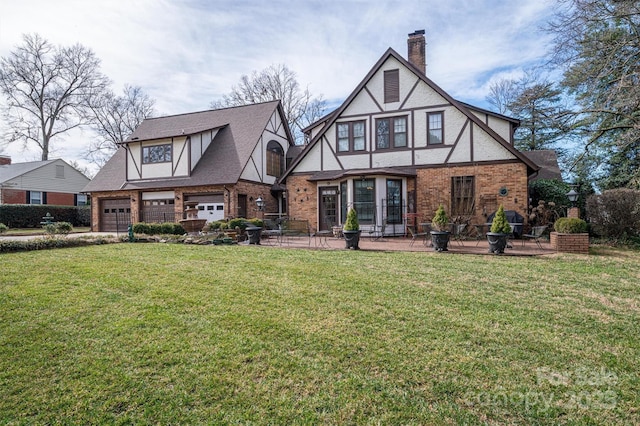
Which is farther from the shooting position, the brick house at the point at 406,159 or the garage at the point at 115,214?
the garage at the point at 115,214

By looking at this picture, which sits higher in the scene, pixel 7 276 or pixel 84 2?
pixel 84 2

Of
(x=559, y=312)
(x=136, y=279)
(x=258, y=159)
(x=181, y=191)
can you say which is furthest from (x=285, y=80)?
(x=559, y=312)

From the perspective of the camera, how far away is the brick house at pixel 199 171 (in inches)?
683

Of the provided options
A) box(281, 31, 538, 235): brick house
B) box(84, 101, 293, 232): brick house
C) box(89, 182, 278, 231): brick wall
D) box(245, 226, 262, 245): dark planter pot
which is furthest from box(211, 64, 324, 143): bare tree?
box(245, 226, 262, 245): dark planter pot

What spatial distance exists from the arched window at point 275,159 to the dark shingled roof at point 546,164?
48.3 ft

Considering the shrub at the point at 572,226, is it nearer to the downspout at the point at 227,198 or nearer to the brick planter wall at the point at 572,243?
the brick planter wall at the point at 572,243

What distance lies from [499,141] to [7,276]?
576 inches

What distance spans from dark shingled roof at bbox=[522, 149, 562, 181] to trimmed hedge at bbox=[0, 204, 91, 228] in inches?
1248

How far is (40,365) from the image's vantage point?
320 centimetres

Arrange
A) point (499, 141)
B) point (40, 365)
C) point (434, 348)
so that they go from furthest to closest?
point (499, 141)
point (434, 348)
point (40, 365)

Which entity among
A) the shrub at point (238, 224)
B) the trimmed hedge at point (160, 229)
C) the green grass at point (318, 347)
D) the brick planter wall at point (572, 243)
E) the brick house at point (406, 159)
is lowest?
the green grass at point (318, 347)

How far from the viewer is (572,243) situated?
8.78 metres

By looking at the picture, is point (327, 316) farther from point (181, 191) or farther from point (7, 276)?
point (181, 191)

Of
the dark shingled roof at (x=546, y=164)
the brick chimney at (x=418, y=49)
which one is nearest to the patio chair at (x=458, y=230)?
the brick chimney at (x=418, y=49)
